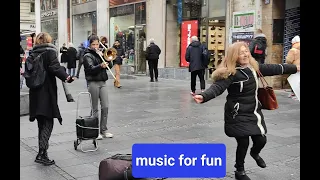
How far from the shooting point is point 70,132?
781 centimetres

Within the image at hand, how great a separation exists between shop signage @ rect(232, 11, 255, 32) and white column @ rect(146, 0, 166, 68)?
4.83 meters

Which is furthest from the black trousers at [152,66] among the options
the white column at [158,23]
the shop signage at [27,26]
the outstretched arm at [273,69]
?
the shop signage at [27,26]

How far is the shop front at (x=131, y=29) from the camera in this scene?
21422 millimetres

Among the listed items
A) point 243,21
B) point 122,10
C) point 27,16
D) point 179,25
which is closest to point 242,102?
point 243,21

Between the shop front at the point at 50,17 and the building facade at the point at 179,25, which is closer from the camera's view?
the building facade at the point at 179,25

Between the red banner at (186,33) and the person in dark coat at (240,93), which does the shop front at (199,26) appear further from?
the person in dark coat at (240,93)

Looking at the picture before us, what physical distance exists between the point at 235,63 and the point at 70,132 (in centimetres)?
400

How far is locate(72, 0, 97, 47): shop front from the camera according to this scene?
26105 millimetres

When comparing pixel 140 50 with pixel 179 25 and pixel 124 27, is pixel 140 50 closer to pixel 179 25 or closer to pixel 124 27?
pixel 124 27

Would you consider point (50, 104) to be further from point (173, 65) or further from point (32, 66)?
point (173, 65)

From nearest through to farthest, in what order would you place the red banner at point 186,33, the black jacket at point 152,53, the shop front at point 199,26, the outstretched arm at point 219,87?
the outstretched arm at point 219,87, the shop front at point 199,26, the black jacket at point 152,53, the red banner at point 186,33

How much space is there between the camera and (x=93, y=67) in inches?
274

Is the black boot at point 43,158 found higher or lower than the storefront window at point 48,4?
lower

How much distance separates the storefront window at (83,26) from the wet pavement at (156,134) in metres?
14.4
